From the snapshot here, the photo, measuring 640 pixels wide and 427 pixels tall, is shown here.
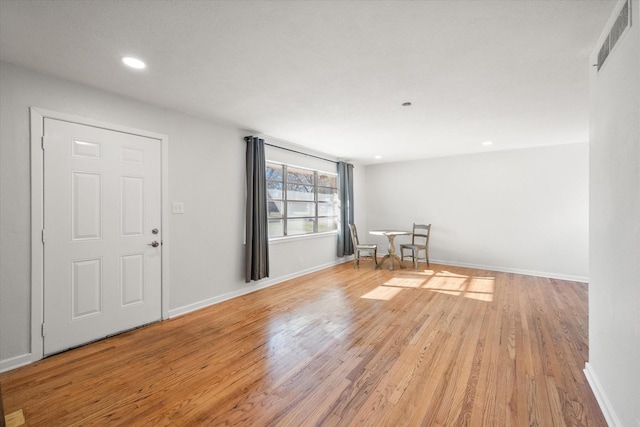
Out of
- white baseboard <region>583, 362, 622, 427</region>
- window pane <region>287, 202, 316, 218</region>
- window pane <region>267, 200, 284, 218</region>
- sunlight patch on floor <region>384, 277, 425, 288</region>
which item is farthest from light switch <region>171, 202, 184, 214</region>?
white baseboard <region>583, 362, 622, 427</region>

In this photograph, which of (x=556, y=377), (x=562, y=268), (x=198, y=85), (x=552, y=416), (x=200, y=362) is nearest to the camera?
(x=552, y=416)

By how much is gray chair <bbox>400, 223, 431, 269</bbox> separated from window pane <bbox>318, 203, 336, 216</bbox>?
1.67m

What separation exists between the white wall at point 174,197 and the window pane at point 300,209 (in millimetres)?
557

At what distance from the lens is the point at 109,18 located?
5.33ft

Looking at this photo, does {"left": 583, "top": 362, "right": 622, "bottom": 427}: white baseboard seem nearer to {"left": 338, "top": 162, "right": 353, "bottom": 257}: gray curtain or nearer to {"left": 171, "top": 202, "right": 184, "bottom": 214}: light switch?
{"left": 171, "top": 202, "right": 184, "bottom": 214}: light switch

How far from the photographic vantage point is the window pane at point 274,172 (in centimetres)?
467

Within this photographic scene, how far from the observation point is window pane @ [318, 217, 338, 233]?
5.84 metres

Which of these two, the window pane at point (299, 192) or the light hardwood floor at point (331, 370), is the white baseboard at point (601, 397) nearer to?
the light hardwood floor at point (331, 370)

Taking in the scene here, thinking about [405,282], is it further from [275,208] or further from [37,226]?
[37,226]

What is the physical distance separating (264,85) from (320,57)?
2.28 ft

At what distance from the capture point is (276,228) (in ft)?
15.7

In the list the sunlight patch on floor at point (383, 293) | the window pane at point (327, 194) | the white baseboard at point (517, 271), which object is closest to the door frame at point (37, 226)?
the sunlight patch on floor at point (383, 293)

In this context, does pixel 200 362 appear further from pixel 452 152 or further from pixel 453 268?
pixel 452 152

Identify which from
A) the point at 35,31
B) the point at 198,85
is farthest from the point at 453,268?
the point at 35,31
